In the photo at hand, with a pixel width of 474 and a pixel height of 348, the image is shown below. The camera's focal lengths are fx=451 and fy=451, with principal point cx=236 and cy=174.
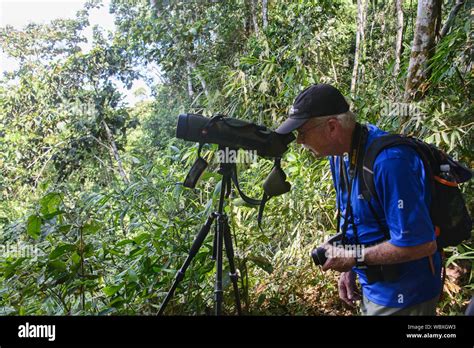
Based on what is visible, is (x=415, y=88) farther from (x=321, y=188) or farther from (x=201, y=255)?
(x=201, y=255)

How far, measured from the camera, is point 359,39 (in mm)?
2947

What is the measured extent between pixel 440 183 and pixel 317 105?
1.14 feet

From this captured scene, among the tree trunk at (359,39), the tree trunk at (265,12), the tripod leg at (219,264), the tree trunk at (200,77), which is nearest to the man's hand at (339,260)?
the tripod leg at (219,264)

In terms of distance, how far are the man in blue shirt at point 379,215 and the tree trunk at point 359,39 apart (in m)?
1.62

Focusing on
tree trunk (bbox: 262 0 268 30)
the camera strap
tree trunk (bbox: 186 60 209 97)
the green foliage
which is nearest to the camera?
the camera strap

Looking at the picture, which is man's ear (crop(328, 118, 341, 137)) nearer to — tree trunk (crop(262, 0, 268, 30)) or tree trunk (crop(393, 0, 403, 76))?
tree trunk (crop(393, 0, 403, 76))

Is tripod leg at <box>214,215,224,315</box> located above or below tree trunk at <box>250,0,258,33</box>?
below

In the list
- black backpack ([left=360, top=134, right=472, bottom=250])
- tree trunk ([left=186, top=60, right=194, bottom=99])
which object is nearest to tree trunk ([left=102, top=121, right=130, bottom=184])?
tree trunk ([left=186, top=60, right=194, bottom=99])

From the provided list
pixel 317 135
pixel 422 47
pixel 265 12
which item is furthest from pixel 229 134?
pixel 265 12

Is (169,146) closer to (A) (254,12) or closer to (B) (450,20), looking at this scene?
(B) (450,20)

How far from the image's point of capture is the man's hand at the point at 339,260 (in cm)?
111

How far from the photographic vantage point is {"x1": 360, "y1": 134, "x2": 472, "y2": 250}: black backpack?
1.05 metres

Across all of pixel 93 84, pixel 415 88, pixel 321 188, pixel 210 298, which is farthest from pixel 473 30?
pixel 93 84
